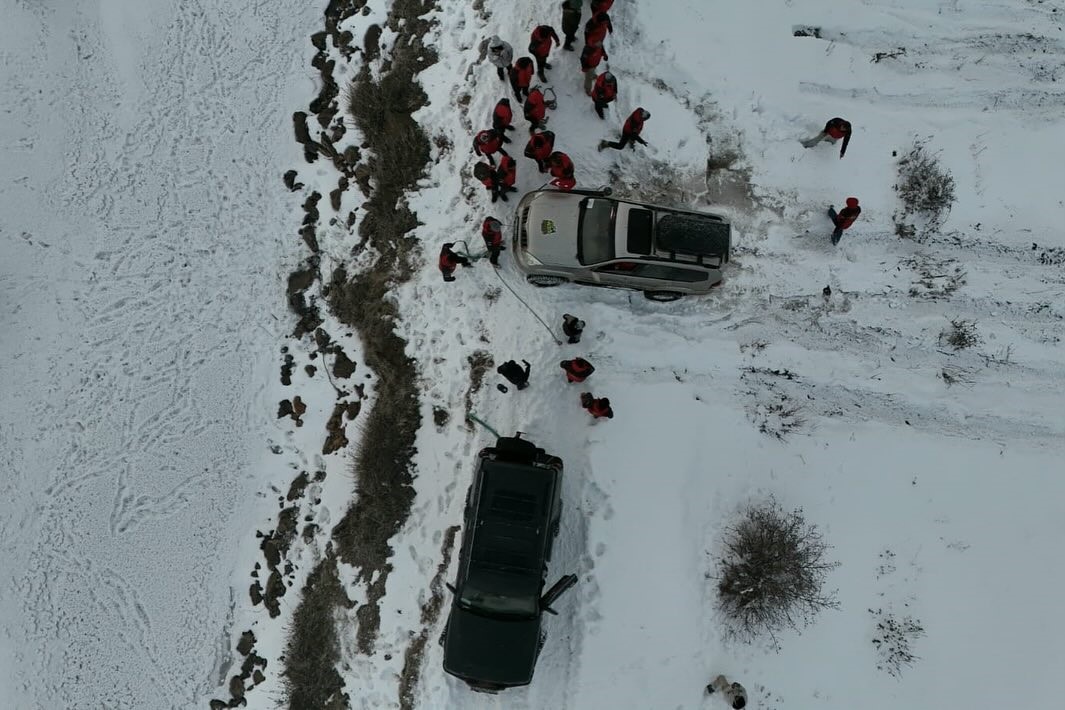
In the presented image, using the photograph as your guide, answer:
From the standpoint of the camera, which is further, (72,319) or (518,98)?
(72,319)

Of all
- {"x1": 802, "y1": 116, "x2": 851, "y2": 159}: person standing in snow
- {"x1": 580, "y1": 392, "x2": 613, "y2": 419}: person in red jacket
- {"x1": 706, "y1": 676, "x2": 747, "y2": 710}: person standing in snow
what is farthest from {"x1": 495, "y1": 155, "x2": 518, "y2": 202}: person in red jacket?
{"x1": 706, "y1": 676, "x2": 747, "y2": 710}: person standing in snow

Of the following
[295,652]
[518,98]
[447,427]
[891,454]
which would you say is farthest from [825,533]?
[295,652]

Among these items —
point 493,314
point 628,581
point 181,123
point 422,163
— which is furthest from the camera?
point 181,123

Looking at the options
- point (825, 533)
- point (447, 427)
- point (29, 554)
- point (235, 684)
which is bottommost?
point (235, 684)

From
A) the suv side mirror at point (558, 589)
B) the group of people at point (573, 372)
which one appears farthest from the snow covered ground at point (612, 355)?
the suv side mirror at point (558, 589)

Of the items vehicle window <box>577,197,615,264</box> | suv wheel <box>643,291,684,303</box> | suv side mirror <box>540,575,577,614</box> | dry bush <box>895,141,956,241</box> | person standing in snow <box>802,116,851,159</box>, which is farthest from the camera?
dry bush <box>895,141,956,241</box>

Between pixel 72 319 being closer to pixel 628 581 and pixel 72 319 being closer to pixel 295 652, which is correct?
pixel 295 652

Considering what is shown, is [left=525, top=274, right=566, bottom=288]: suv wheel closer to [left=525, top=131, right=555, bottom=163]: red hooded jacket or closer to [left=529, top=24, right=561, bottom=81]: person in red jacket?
[left=525, top=131, right=555, bottom=163]: red hooded jacket

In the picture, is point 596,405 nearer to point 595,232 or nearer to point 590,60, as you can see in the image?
point 595,232
